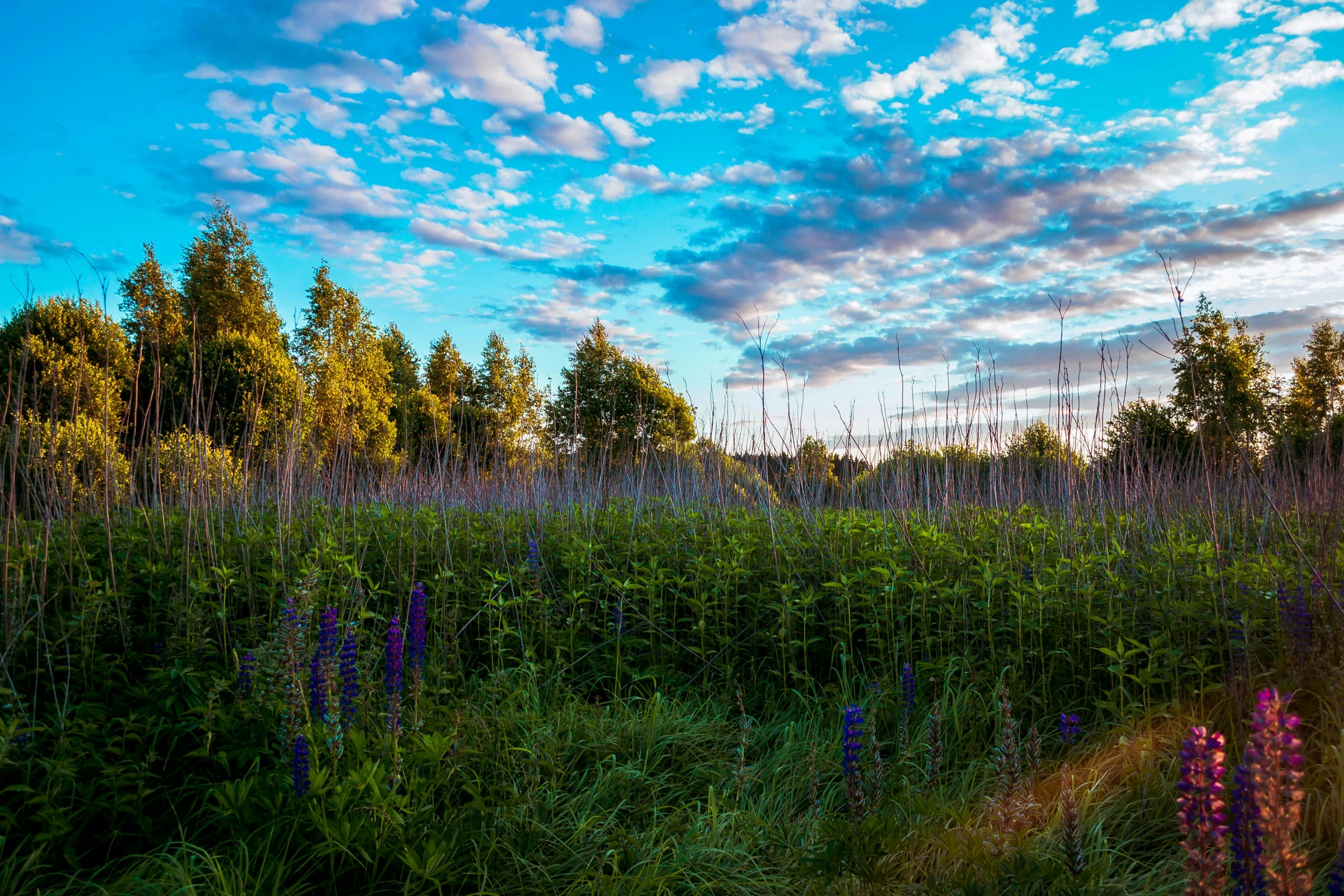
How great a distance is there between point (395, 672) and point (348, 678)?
0.15m

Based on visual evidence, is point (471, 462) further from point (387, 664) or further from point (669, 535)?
point (387, 664)

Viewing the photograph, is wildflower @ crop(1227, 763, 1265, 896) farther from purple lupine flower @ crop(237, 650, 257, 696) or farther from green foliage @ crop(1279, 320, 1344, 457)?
green foliage @ crop(1279, 320, 1344, 457)

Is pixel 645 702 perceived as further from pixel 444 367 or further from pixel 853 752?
pixel 444 367

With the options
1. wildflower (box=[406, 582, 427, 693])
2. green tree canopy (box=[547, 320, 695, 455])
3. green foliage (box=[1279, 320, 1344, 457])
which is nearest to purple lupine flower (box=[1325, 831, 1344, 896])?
wildflower (box=[406, 582, 427, 693])

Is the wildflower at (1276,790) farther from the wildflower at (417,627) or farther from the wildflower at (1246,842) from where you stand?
the wildflower at (417,627)

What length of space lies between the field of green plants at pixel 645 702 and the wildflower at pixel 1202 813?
1.29 ft

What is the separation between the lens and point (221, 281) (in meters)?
18.4

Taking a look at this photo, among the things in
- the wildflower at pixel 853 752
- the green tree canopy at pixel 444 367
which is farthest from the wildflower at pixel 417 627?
the green tree canopy at pixel 444 367

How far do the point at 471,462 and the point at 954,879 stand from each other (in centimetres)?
481

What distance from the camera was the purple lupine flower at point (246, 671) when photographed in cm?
257

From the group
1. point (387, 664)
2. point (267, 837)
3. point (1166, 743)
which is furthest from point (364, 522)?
point (1166, 743)

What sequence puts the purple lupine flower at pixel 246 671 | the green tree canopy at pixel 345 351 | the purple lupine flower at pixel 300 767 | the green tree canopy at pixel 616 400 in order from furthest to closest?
the green tree canopy at pixel 345 351, the green tree canopy at pixel 616 400, the purple lupine flower at pixel 246 671, the purple lupine flower at pixel 300 767

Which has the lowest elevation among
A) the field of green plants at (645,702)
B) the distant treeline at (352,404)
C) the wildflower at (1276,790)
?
the field of green plants at (645,702)

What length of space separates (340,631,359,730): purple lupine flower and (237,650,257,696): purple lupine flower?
0.45 meters
